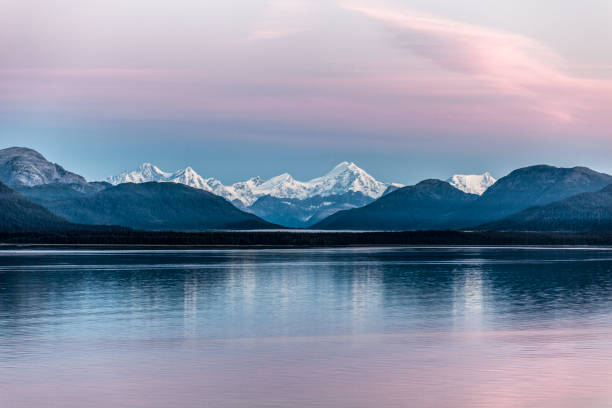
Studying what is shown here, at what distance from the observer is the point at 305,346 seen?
1689 inches

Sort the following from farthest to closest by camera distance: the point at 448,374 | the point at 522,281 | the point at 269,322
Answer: the point at 522,281, the point at 269,322, the point at 448,374

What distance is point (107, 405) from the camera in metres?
29.5

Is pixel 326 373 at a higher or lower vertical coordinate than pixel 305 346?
lower

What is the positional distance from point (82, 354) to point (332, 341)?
13.0m

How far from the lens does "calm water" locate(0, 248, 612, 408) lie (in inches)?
1230

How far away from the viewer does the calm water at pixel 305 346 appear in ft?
103

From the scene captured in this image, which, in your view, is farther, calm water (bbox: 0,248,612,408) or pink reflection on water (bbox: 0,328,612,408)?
calm water (bbox: 0,248,612,408)

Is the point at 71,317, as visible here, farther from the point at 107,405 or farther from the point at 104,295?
the point at 107,405

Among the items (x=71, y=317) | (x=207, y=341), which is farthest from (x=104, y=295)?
(x=207, y=341)

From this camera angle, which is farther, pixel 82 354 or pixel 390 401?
pixel 82 354

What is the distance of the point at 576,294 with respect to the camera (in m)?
72.5

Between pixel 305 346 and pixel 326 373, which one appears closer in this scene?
pixel 326 373

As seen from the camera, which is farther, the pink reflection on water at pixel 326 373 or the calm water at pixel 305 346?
the calm water at pixel 305 346

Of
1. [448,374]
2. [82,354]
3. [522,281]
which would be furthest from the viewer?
[522,281]
